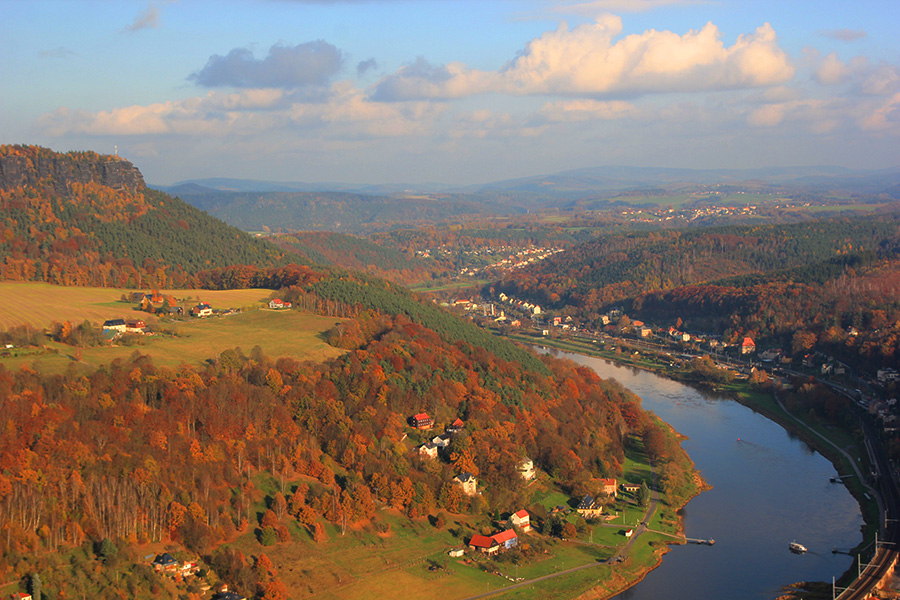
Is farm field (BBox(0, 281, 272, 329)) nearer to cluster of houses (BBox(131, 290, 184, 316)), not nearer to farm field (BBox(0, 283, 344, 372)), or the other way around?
farm field (BBox(0, 283, 344, 372))

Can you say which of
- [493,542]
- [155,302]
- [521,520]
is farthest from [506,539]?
[155,302]

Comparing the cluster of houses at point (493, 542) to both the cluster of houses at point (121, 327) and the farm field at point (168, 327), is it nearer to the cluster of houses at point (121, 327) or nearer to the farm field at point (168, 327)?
the farm field at point (168, 327)

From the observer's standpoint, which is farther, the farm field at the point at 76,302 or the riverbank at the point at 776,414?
the farm field at the point at 76,302

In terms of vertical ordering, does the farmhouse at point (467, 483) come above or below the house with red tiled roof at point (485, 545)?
above

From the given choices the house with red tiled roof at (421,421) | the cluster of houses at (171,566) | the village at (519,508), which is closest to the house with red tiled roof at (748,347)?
the village at (519,508)

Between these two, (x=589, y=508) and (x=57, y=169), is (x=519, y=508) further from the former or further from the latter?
(x=57, y=169)

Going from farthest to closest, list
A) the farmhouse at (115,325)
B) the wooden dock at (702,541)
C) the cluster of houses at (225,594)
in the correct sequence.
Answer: the farmhouse at (115,325) < the wooden dock at (702,541) < the cluster of houses at (225,594)

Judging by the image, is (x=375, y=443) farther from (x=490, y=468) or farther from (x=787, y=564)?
(x=787, y=564)
